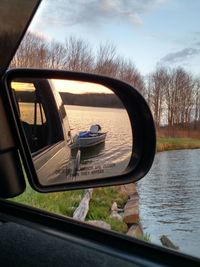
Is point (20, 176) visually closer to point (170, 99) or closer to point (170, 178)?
point (170, 99)

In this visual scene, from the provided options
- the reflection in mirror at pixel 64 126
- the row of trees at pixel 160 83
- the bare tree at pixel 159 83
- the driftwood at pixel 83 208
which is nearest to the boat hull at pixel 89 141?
the reflection in mirror at pixel 64 126

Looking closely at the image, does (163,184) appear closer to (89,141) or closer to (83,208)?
(83,208)

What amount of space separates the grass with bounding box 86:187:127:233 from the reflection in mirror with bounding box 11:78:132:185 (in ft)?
15.2

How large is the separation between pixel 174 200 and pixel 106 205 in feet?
4.52

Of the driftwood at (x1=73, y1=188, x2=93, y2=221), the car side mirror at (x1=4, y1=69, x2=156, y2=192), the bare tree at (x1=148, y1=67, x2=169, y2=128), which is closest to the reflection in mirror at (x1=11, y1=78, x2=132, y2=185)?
the car side mirror at (x1=4, y1=69, x2=156, y2=192)

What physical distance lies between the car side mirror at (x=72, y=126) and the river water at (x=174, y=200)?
382 cm

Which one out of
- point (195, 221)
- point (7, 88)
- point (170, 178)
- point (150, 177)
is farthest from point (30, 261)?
point (150, 177)

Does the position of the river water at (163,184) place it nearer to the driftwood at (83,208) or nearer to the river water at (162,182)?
the river water at (162,182)

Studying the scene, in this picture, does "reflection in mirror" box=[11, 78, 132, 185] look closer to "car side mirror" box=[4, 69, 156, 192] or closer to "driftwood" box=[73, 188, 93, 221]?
"car side mirror" box=[4, 69, 156, 192]

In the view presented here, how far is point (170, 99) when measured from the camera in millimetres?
7070

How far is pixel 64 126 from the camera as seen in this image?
1.00 metres

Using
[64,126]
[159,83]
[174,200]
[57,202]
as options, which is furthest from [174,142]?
[64,126]

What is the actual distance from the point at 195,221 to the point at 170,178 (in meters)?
2.94

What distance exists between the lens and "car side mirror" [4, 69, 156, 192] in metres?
0.93
